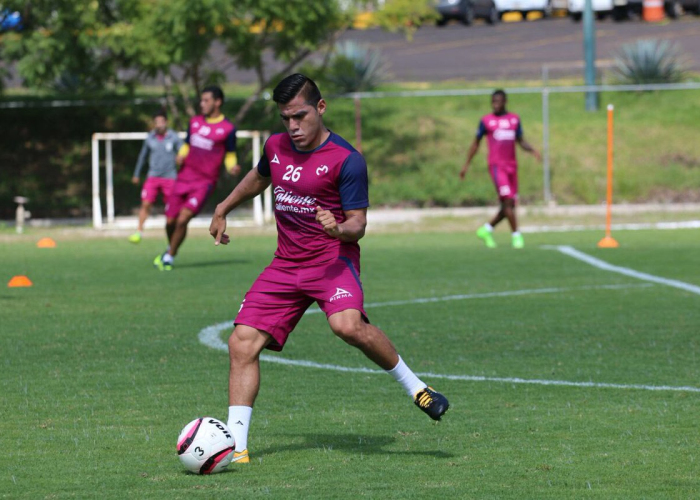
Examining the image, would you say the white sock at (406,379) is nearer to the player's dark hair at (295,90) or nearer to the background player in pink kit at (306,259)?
the background player in pink kit at (306,259)

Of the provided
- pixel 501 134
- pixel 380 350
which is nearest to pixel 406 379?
pixel 380 350

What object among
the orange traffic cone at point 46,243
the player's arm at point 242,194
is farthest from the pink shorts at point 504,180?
the player's arm at point 242,194

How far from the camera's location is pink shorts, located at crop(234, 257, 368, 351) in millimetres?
6008

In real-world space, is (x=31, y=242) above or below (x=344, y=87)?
below

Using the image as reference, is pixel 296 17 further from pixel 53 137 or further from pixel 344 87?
pixel 53 137

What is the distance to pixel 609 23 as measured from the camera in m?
47.9

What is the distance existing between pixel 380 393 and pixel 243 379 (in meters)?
1.91

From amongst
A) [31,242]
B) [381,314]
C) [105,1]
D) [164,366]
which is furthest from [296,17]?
[164,366]

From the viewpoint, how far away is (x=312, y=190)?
19.8 feet

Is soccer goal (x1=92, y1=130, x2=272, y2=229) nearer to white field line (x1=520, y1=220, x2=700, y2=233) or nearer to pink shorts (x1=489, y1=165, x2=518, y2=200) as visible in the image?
white field line (x1=520, y1=220, x2=700, y2=233)

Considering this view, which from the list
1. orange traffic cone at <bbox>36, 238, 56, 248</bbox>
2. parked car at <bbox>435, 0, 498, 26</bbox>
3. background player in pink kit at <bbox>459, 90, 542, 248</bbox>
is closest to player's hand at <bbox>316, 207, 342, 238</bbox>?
background player in pink kit at <bbox>459, 90, 542, 248</bbox>

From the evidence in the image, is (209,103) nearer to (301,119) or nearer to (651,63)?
(301,119)

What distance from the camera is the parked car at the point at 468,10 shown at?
46375 millimetres

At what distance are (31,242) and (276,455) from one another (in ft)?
53.2
